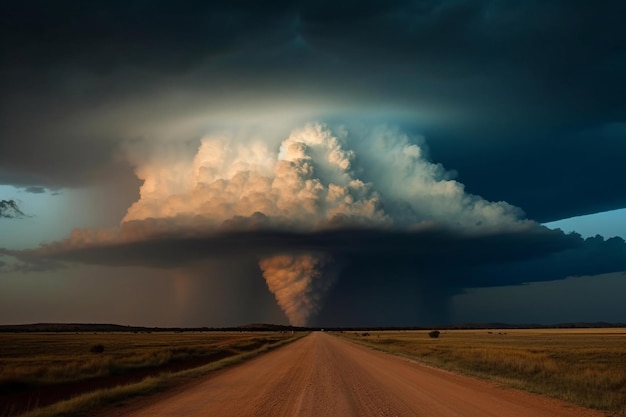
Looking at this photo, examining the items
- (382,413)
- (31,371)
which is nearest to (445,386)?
(382,413)

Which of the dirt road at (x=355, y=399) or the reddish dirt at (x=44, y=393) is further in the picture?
the reddish dirt at (x=44, y=393)

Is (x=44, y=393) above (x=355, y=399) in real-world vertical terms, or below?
above

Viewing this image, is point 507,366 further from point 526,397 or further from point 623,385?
point 526,397

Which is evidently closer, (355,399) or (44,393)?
(355,399)

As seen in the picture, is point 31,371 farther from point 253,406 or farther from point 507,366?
point 507,366

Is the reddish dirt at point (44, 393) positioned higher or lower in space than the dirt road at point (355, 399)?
higher

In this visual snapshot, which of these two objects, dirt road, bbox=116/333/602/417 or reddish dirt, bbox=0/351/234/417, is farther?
reddish dirt, bbox=0/351/234/417

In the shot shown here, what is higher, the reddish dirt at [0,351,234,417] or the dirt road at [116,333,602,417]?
the reddish dirt at [0,351,234,417]

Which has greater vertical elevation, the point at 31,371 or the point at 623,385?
the point at 31,371

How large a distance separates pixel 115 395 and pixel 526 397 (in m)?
14.0

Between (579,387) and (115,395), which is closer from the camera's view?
(115,395)

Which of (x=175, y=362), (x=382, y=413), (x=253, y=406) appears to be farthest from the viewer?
(x=175, y=362)

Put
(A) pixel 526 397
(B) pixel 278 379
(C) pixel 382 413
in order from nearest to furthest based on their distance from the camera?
(C) pixel 382 413 < (A) pixel 526 397 < (B) pixel 278 379

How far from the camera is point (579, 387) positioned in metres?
24.5
